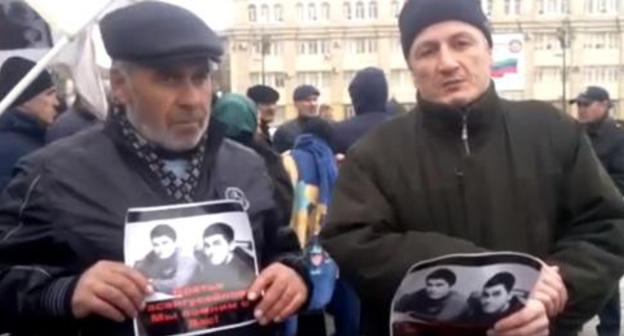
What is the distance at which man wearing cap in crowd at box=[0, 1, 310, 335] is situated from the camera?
2.27 meters

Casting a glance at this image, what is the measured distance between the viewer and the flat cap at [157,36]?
2289 millimetres

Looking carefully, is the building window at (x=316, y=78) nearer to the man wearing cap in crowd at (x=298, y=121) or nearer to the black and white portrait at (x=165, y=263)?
the man wearing cap in crowd at (x=298, y=121)

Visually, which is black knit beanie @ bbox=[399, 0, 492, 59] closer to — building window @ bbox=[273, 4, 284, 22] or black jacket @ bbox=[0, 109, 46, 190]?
black jacket @ bbox=[0, 109, 46, 190]

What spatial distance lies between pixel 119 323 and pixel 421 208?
2.35 ft

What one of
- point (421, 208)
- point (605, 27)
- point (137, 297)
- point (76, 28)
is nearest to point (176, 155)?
point (137, 297)

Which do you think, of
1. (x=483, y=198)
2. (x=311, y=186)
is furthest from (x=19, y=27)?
(x=483, y=198)

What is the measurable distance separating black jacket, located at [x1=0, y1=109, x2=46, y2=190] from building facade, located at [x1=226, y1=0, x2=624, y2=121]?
50453mm

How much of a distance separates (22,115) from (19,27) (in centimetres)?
37

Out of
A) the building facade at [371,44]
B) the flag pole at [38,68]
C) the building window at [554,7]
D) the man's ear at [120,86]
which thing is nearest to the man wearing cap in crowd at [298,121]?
the flag pole at [38,68]

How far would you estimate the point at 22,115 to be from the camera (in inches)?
177

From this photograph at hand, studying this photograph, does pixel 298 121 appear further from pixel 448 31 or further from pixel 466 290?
pixel 466 290

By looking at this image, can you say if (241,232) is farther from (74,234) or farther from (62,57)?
(62,57)

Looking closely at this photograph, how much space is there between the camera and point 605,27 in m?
58.9

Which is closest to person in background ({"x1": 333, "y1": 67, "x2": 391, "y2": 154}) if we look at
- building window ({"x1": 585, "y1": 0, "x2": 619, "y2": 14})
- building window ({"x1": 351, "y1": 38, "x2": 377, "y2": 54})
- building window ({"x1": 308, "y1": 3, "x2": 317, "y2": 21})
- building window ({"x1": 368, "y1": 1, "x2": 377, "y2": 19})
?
building window ({"x1": 351, "y1": 38, "x2": 377, "y2": 54})
